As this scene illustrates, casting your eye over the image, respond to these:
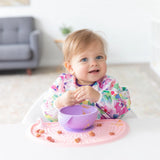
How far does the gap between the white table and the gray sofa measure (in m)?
3.46

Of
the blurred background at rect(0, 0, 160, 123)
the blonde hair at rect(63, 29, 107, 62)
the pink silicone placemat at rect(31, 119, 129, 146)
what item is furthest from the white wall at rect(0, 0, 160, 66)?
the pink silicone placemat at rect(31, 119, 129, 146)

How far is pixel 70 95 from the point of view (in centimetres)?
99

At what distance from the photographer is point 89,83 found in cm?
118

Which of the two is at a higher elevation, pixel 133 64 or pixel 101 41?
pixel 101 41

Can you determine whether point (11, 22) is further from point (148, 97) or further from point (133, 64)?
point (148, 97)

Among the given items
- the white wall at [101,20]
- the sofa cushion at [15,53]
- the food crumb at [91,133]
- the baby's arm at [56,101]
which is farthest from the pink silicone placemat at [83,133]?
the white wall at [101,20]

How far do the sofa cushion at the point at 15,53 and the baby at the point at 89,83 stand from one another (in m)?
3.12

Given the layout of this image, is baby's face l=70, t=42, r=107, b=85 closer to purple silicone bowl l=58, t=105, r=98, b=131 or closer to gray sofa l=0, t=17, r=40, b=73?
purple silicone bowl l=58, t=105, r=98, b=131

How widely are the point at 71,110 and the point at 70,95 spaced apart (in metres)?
0.05

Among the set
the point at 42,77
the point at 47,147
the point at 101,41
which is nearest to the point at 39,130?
the point at 47,147

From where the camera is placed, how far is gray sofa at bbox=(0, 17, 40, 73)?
4.22 meters

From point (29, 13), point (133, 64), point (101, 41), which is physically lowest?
point (133, 64)

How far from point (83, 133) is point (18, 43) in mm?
4064

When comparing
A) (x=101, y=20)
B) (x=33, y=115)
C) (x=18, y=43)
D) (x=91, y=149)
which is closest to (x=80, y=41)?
(x=33, y=115)
